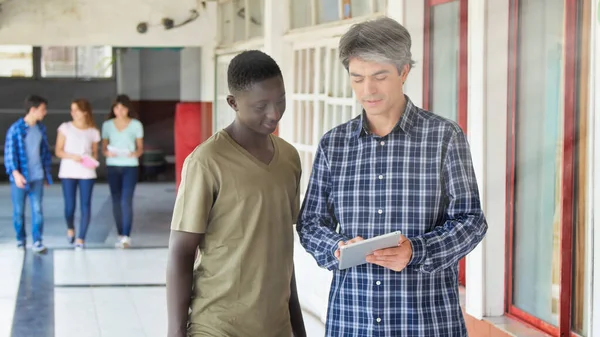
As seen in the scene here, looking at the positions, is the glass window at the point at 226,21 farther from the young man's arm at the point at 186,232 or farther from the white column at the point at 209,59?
the young man's arm at the point at 186,232

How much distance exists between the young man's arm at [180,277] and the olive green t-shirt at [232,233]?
2 cm

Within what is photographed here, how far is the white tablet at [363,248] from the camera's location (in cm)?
181

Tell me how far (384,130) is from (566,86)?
3.89ft

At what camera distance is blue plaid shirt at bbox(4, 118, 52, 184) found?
7215 mm

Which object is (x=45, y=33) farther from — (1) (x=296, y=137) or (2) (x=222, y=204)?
(2) (x=222, y=204)

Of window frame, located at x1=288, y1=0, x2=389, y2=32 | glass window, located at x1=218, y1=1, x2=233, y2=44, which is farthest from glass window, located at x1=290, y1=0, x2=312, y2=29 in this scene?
glass window, located at x1=218, y1=1, x2=233, y2=44

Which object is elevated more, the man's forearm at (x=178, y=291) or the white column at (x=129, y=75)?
the white column at (x=129, y=75)

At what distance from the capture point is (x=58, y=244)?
794 cm

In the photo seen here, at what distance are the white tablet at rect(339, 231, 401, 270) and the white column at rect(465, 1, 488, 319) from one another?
1647 millimetres

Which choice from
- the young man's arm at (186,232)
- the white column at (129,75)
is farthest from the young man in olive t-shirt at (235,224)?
the white column at (129,75)

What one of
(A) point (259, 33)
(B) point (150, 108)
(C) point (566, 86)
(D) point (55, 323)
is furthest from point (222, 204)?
(B) point (150, 108)

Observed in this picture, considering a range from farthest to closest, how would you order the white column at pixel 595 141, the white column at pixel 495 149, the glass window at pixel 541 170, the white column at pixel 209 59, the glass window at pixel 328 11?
1. the white column at pixel 209 59
2. the glass window at pixel 328 11
3. the white column at pixel 495 149
4. the glass window at pixel 541 170
5. the white column at pixel 595 141

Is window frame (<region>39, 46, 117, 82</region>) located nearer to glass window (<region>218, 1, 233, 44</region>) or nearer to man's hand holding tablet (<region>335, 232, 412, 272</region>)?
glass window (<region>218, 1, 233, 44</region>)

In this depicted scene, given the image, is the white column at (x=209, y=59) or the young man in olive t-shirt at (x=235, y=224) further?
the white column at (x=209, y=59)
